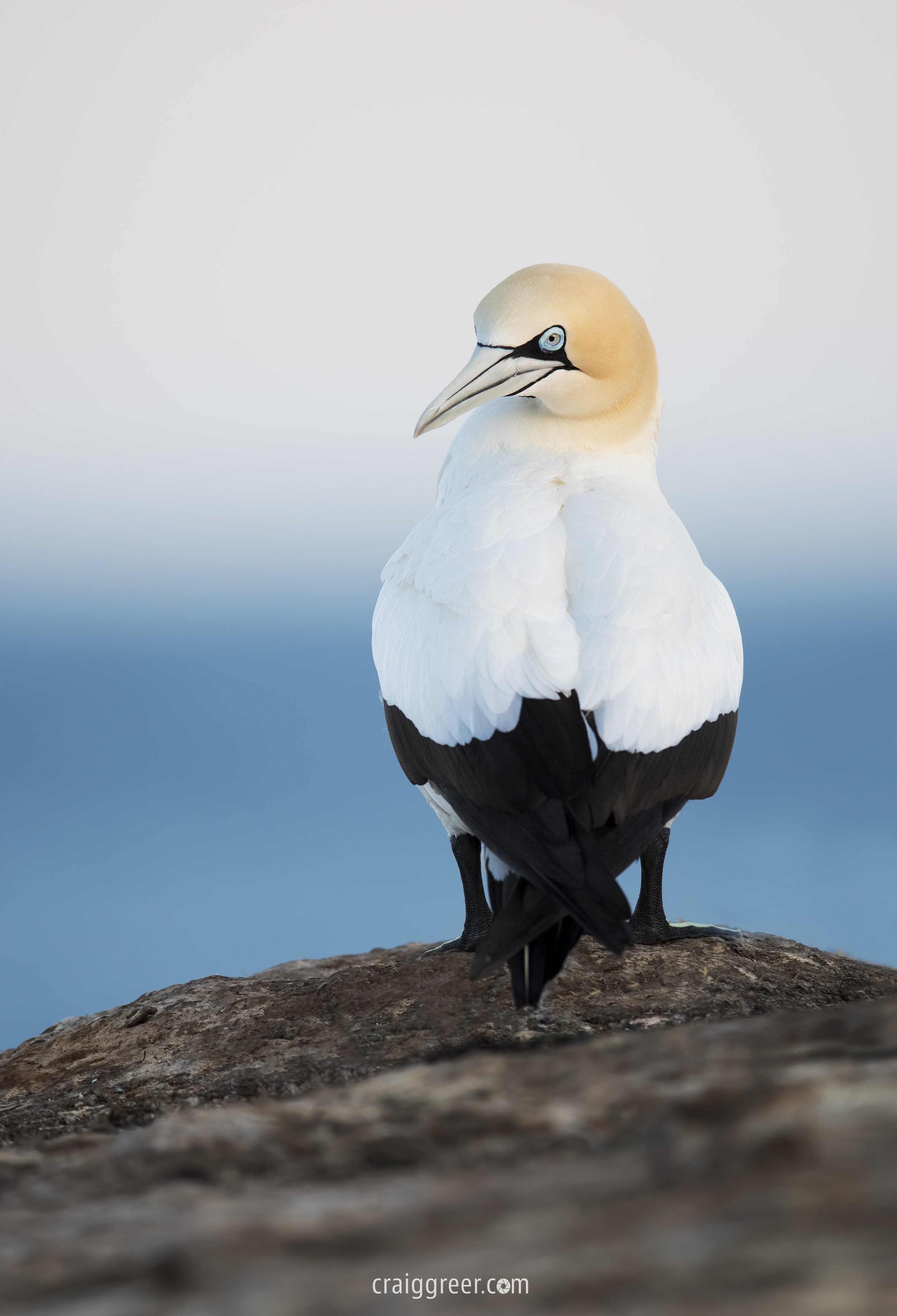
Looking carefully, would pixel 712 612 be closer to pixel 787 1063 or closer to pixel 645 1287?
pixel 787 1063

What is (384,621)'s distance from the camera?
4.60 metres

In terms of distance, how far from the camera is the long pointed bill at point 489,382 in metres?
5.24

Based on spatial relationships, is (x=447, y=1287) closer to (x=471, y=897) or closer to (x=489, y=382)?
(x=471, y=897)

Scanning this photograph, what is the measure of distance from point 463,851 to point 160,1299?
3.81 metres

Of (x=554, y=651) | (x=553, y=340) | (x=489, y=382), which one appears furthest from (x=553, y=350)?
(x=554, y=651)

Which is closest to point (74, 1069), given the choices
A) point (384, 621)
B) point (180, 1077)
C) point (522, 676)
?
point (180, 1077)

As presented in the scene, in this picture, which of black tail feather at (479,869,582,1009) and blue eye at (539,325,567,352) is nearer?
black tail feather at (479,869,582,1009)

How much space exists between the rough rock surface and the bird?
4.48 ft

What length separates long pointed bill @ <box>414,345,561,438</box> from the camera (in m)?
5.24

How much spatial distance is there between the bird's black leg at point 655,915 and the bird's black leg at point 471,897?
0.71 metres

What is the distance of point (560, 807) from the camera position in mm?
Result: 3541

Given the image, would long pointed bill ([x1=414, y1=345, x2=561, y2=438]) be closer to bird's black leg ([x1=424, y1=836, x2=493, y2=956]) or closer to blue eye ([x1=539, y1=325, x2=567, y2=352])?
blue eye ([x1=539, y1=325, x2=567, y2=352])

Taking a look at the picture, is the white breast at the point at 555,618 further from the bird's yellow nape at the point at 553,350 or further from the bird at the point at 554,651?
the bird's yellow nape at the point at 553,350

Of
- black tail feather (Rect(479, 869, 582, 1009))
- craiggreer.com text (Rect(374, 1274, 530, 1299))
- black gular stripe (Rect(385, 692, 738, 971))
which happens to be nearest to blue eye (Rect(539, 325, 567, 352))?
black gular stripe (Rect(385, 692, 738, 971))
